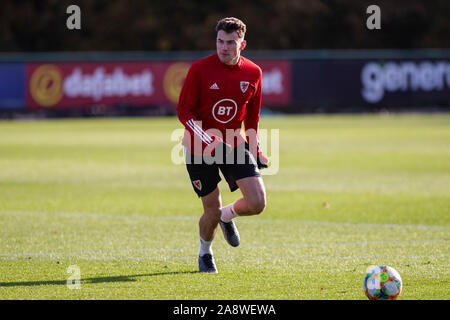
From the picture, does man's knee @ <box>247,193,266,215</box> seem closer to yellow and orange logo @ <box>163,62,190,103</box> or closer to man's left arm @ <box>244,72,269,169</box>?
man's left arm @ <box>244,72,269,169</box>

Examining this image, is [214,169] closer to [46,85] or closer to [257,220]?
[257,220]

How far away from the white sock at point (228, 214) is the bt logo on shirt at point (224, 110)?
2.83ft

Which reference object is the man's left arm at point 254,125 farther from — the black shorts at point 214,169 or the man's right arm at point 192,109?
the man's right arm at point 192,109

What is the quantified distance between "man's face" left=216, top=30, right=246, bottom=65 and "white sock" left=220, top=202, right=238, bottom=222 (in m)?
1.43

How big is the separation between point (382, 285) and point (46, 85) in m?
30.4

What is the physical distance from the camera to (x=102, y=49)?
49.6 metres

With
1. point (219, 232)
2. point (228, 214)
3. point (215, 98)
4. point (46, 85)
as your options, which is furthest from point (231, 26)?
point (46, 85)

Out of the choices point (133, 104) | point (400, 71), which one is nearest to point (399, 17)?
point (400, 71)

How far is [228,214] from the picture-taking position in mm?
8102

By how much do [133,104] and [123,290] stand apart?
98.9 ft

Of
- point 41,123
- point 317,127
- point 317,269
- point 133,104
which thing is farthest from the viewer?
point 133,104

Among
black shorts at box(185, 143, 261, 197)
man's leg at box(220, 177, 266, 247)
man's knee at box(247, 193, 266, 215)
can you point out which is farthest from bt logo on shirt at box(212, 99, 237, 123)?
man's knee at box(247, 193, 266, 215)
